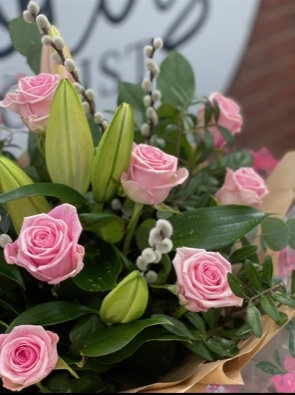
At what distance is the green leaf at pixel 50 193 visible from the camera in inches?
20.3

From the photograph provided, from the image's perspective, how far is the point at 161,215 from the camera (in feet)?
1.94

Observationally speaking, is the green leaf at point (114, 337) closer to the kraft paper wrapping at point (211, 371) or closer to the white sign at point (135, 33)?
the kraft paper wrapping at point (211, 371)

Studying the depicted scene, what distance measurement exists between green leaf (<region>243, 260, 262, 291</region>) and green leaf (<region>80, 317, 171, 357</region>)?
0.10 m

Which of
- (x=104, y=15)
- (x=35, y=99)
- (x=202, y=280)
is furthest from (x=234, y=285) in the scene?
(x=104, y=15)

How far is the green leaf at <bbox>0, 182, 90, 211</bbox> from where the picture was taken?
515mm

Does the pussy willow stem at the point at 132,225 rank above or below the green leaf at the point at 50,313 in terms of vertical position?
above

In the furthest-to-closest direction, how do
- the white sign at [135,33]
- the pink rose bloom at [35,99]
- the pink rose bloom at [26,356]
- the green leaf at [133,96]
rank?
1. the white sign at [135,33]
2. the green leaf at [133,96]
3. the pink rose bloom at [35,99]
4. the pink rose bloom at [26,356]

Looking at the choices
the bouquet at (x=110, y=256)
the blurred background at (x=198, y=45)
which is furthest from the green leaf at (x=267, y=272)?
the blurred background at (x=198, y=45)

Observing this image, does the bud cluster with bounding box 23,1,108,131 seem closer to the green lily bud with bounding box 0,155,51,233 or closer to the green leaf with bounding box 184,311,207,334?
the green lily bud with bounding box 0,155,51,233

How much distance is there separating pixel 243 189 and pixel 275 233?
0.18 feet

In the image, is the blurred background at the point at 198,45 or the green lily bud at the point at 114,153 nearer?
the green lily bud at the point at 114,153

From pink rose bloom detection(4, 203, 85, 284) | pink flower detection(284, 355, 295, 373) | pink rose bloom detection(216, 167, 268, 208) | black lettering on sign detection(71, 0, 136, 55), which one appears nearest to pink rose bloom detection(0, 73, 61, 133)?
pink rose bloom detection(4, 203, 85, 284)

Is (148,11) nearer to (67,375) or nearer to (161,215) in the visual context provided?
(161,215)

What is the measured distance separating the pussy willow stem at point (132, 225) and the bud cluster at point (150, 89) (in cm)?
12
